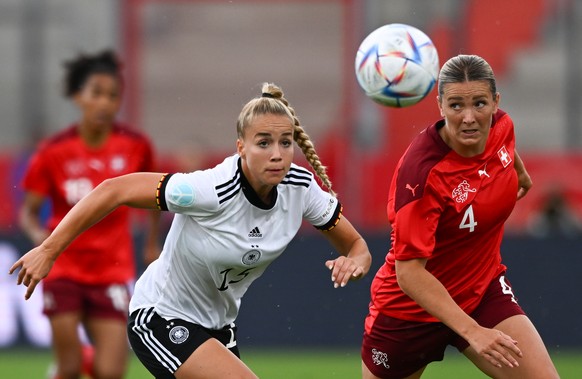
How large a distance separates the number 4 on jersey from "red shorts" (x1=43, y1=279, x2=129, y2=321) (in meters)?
2.71

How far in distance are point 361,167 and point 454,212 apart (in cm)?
964

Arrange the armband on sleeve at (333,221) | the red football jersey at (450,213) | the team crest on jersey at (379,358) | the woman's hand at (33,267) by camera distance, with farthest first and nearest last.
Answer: the team crest on jersey at (379,358) → the armband on sleeve at (333,221) → the red football jersey at (450,213) → the woman's hand at (33,267)

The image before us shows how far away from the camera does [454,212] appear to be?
551 cm

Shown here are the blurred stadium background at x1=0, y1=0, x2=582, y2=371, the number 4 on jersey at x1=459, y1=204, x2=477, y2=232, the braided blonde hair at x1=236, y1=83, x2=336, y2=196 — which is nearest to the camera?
the braided blonde hair at x1=236, y1=83, x2=336, y2=196

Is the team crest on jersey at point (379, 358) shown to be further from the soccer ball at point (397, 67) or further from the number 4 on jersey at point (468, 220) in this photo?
the soccer ball at point (397, 67)

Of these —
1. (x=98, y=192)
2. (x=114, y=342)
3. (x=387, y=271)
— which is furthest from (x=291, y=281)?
(x=98, y=192)

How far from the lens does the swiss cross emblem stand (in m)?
5.67

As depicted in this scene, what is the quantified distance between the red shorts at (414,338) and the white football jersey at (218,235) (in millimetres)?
697

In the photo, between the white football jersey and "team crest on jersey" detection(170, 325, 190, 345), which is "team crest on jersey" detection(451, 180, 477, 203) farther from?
"team crest on jersey" detection(170, 325, 190, 345)

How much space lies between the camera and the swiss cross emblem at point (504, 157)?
5668mm

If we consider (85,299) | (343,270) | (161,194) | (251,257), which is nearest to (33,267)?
(161,194)

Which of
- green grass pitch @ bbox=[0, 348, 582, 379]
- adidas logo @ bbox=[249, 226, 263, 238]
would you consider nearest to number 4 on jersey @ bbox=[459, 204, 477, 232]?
adidas logo @ bbox=[249, 226, 263, 238]

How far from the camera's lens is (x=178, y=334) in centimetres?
536

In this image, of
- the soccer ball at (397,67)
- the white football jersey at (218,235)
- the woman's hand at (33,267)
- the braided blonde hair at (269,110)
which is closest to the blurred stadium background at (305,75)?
the soccer ball at (397,67)
